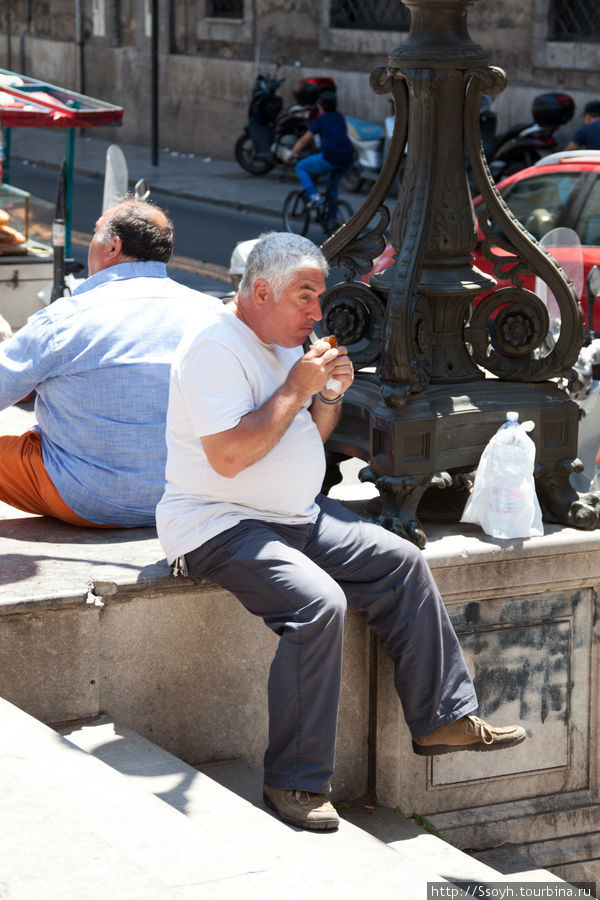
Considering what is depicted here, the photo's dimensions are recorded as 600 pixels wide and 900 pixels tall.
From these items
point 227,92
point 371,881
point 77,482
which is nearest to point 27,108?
point 77,482

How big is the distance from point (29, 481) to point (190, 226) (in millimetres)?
12624

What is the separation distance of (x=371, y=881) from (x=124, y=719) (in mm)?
980

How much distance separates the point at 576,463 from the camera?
4.41 metres

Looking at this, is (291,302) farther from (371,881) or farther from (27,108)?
(27,108)

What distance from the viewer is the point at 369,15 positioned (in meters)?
20.5

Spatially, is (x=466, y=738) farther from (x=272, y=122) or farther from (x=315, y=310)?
(x=272, y=122)

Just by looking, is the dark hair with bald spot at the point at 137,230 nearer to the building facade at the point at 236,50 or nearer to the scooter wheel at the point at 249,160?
the building facade at the point at 236,50

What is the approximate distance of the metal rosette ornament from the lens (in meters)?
4.25

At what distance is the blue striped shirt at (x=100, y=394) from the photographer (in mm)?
4328

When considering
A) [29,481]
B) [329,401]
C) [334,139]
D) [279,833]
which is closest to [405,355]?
[329,401]

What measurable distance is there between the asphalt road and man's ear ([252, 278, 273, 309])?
8.81 metres

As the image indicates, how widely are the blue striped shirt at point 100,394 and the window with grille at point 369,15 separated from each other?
16.0 metres

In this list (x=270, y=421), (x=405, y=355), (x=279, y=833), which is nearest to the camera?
(x=279, y=833)

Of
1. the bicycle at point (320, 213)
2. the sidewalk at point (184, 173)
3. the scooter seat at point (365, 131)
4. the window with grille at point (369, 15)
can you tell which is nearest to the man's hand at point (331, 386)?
the bicycle at point (320, 213)
